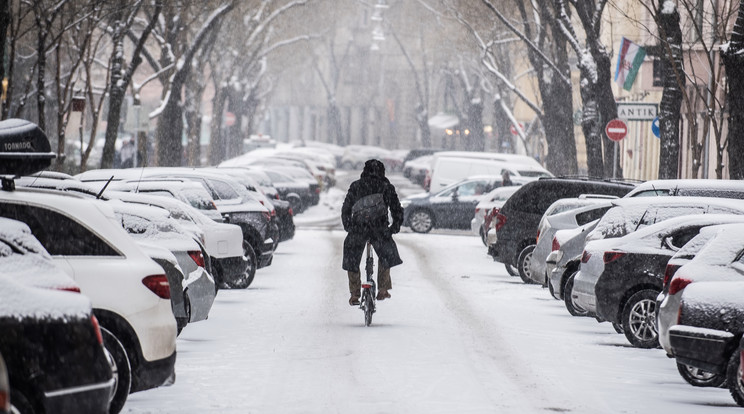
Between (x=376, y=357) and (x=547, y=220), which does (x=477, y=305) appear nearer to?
(x=547, y=220)

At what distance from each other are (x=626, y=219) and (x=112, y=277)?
289 inches

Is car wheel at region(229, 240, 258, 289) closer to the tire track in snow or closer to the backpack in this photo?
the tire track in snow

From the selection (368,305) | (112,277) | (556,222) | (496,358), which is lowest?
(496,358)

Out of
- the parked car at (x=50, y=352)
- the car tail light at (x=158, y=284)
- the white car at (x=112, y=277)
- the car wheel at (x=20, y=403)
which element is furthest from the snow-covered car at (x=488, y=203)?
the car wheel at (x=20, y=403)

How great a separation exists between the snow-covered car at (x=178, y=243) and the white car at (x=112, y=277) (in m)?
3.39

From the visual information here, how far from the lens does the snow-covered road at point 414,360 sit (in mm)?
10148

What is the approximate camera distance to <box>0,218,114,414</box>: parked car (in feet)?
21.3

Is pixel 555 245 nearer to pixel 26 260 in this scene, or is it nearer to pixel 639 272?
pixel 639 272

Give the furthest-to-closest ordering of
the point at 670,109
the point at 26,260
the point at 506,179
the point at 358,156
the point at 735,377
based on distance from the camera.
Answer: the point at 358,156 → the point at 506,179 → the point at 670,109 → the point at 735,377 → the point at 26,260

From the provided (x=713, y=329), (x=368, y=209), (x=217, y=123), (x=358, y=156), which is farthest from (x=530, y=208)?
(x=358, y=156)

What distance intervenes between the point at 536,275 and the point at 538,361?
6727 mm

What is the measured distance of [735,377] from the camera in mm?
10133

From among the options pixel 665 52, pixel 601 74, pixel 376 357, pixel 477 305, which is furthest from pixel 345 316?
pixel 601 74

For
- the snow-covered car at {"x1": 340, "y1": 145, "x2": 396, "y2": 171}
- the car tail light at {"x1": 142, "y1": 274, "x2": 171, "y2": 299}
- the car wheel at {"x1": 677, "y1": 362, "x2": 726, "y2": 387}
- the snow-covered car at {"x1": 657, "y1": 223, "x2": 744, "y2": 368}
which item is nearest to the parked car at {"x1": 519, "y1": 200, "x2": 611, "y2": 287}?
the car wheel at {"x1": 677, "y1": 362, "x2": 726, "y2": 387}
